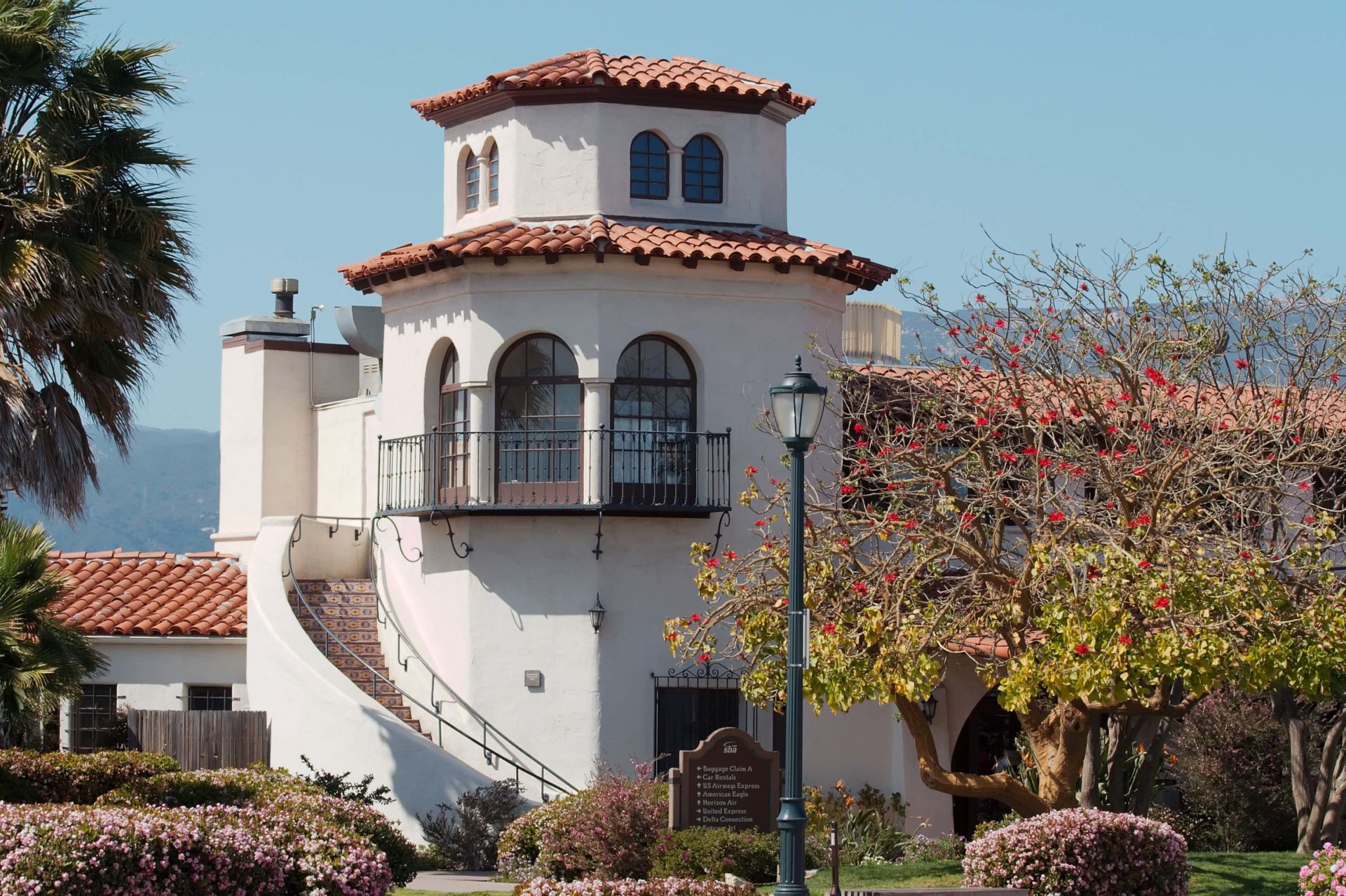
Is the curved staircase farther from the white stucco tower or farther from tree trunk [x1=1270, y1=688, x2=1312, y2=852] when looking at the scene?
tree trunk [x1=1270, y1=688, x2=1312, y2=852]

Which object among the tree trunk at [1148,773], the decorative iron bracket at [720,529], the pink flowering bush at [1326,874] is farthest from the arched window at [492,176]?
the pink flowering bush at [1326,874]

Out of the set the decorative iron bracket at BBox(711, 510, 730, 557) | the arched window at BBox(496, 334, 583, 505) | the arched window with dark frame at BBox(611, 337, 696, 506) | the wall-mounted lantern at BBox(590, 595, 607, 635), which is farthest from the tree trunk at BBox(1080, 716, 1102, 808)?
the arched window at BBox(496, 334, 583, 505)

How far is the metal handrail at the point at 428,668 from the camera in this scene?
77.8 ft

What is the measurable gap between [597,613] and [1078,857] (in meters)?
8.75

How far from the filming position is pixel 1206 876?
64.3 feet

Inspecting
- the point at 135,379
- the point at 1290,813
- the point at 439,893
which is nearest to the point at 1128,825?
the point at 439,893

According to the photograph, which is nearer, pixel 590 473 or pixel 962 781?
pixel 962 781

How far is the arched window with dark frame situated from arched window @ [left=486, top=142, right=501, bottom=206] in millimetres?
3192

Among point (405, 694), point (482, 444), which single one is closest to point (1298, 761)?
point (482, 444)

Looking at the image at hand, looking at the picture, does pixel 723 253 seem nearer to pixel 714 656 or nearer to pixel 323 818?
pixel 714 656

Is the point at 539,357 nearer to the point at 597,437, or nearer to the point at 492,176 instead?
the point at 597,437

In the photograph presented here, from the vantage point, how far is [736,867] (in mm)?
19000

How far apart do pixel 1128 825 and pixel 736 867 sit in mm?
4108

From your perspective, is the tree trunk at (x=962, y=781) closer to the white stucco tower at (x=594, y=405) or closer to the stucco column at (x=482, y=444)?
the white stucco tower at (x=594, y=405)
